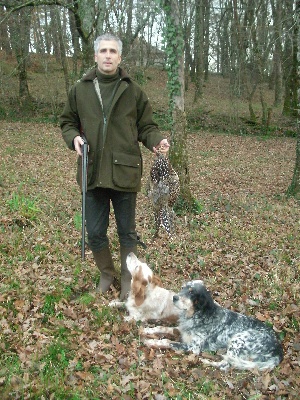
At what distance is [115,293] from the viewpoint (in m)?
5.57

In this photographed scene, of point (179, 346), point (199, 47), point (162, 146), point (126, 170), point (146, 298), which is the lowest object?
point (179, 346)

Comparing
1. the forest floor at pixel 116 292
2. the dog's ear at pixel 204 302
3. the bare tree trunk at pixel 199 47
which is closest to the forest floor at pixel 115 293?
the forest floor at pixel 116 292

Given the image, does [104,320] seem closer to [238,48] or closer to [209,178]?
Result: [209,178]

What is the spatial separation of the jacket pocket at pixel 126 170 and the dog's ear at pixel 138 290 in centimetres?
114

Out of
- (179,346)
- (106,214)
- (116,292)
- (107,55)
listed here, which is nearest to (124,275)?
(116,292)

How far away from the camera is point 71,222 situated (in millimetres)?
8391

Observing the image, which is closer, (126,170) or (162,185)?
(126,170)

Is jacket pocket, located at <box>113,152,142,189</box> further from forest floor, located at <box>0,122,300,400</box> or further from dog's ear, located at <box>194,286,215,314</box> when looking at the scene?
forest floor, located at <box>0,122,300,400</box>

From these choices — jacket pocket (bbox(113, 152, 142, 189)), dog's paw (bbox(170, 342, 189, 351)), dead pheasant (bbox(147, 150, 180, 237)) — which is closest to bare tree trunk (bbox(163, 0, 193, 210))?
dead pheasant (bbox(147, 150, 180, 237))

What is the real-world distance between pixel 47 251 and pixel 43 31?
16428 mm

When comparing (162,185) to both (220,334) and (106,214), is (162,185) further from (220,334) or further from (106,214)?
(220,334)

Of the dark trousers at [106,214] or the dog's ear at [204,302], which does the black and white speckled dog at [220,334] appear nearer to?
the dog's ear at [204,302]

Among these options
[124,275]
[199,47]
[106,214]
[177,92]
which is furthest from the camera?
[199,47]

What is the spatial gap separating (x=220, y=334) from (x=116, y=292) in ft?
5.06
